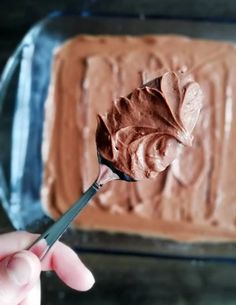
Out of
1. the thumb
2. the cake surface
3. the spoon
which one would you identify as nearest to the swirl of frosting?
the spoon

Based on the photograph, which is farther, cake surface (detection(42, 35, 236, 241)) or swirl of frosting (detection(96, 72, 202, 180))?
cake surface (detection(42, 35, 236, 241))

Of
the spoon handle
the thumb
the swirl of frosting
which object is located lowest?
the thumb

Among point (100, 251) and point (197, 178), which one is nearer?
point (100, 251)

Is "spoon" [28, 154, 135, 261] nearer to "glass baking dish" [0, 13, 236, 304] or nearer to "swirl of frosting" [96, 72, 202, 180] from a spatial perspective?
"swirl of frosting" [96, 72, 202, 180]

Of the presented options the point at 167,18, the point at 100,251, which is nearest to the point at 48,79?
the point at 167,18

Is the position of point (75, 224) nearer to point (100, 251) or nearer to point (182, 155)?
point (100, 251)

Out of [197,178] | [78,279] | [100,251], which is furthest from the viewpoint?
[197,178]
